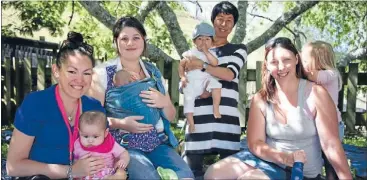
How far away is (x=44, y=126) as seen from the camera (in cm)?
226

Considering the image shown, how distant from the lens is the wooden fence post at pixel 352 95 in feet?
19.6

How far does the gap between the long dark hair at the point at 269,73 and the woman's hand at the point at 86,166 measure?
1.03m

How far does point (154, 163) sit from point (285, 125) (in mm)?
770

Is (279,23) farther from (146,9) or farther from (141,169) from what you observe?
(141,169)

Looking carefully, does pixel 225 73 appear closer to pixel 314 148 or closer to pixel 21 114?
pixel 314 148

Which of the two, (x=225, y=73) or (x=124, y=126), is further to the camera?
(x=225, y=73)

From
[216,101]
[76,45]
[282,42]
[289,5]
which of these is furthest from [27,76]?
[282,42]

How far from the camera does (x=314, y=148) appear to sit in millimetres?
2561

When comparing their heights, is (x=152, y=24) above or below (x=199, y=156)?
above

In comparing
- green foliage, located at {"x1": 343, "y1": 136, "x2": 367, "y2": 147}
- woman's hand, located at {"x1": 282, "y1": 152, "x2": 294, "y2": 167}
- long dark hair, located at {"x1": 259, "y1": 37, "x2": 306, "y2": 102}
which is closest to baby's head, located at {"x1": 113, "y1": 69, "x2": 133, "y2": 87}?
long dark hair, located at {"x1": 259, "y1": 37, "x2": 306, "y2": 102}

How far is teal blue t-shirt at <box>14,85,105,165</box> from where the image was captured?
222cm

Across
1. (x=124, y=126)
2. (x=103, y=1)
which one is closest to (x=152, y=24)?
(x=103, y=1)

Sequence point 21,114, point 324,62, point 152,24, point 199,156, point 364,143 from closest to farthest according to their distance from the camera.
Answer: point 21,114, point 324,62, point 199,156, point 364,143, point 152,24

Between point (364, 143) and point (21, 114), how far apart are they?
15.8 ft
